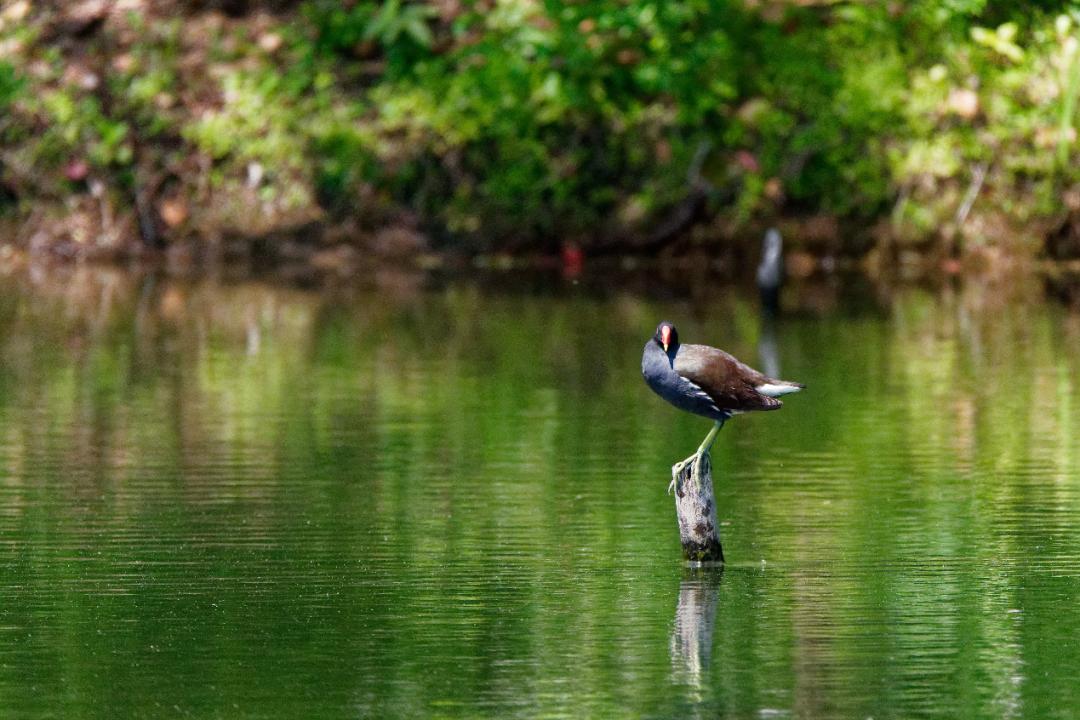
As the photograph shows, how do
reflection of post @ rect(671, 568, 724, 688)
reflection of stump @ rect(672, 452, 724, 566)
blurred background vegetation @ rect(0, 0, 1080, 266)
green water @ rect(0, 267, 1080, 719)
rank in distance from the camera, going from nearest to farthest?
1. green water @ rect(0, 267, 1080, 719)
2. reflection of post @ rect(671, 568, 724, 688)
3. reflection of stump @ rect(672, 452, 724, 566)
4. blurred background vegetation @ rect(0, 0, 1080, 266)

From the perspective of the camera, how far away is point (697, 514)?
1029cm

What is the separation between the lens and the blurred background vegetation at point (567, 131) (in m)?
27.4

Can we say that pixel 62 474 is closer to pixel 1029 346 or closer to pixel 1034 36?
pixel 1029 346

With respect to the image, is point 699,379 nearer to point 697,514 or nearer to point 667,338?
point 667,338

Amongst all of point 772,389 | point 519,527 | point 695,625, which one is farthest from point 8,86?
point 695,625

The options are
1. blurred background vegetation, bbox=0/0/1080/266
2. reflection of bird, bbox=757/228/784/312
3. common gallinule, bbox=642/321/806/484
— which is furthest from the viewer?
blurred background vegetation, bbox=0/0/1080/266

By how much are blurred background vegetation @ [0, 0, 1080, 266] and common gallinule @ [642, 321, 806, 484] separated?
1568cm

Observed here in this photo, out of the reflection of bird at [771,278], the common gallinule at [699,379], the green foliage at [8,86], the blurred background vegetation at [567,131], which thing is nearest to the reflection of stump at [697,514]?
the common gallinule at [699,379]

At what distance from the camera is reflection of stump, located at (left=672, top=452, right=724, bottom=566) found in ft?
33.7

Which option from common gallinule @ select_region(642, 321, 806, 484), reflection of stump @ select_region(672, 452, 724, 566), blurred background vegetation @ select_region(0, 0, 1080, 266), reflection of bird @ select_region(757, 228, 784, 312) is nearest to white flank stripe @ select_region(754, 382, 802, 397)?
common gallinule @ select_region(642, 321, 806, 484)

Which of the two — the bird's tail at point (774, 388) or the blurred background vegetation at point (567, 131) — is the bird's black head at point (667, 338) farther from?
the blurred background vegetation at point (567, 131)

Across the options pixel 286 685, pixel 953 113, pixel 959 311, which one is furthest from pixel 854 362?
pixel 286 685

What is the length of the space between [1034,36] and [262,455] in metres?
16.1

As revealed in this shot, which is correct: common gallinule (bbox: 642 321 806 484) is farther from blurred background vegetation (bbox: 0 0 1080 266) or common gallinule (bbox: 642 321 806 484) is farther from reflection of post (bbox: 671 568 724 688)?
blurred background vegetation (bbox: 0 0 1080 266)
